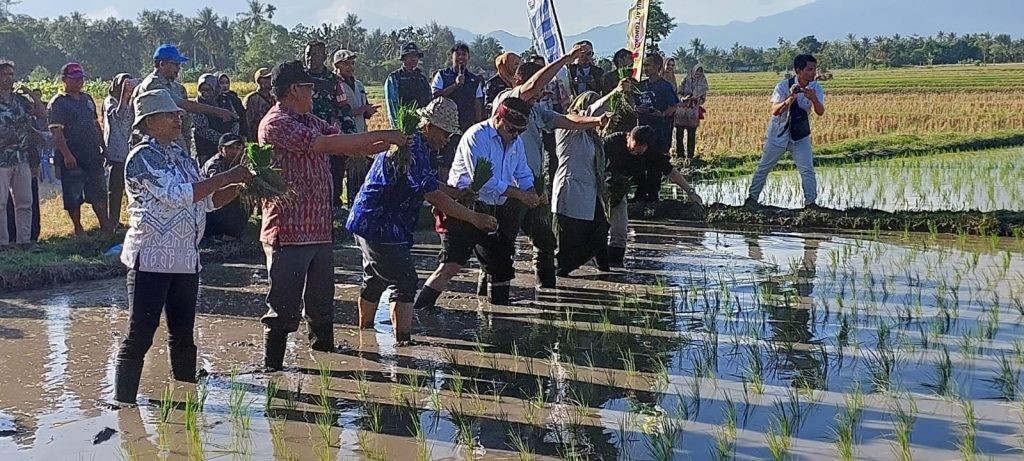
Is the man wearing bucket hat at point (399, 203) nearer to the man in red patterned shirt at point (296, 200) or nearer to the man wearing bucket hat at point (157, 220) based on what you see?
the man in red patterned shirt at point (296, 200)

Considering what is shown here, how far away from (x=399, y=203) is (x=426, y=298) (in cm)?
123

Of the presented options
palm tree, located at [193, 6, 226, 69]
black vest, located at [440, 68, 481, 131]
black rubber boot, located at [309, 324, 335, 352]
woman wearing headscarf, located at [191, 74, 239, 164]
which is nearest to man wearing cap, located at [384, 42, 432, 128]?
black vest, located at [440, 68, 481, 131]

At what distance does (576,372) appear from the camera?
5848 millimetres

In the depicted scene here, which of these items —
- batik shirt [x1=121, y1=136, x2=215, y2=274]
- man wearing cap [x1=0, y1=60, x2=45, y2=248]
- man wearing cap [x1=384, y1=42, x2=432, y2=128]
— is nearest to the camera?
batik shirt [x1=121, y1=136, x2=215, y2=274]

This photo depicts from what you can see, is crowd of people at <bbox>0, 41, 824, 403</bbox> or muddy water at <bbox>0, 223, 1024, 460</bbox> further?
crowd of people at <bbox>0, 41, 824, 403</bbox>

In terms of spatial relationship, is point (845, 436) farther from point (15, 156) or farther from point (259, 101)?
point (15, 156)

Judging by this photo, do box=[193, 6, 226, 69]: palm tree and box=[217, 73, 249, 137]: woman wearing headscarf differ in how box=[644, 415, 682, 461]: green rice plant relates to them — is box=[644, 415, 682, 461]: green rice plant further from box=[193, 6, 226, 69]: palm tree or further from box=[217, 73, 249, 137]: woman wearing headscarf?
box=[193, 6, 226, 69]: palm tree

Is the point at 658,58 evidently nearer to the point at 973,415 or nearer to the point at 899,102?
the point at 973,415

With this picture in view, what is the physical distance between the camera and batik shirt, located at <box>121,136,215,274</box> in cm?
507

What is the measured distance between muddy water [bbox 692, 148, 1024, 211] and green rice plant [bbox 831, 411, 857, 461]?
727 centimetres

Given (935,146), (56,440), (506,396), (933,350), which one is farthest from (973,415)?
(935,146)

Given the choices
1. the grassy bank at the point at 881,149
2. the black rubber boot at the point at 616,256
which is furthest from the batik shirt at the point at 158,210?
the grassy bank at the point at 881,149

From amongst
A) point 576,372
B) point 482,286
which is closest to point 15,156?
point 482,286

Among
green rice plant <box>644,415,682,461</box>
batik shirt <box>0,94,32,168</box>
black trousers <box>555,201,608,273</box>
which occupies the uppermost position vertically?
batik shirt <box>0,94,32,168</box>
